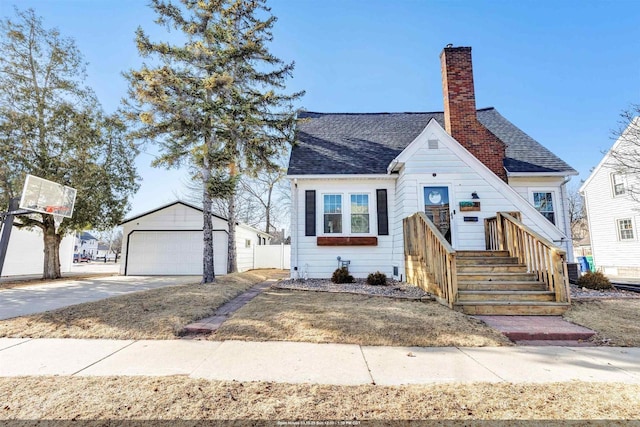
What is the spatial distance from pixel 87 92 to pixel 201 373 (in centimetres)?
1572

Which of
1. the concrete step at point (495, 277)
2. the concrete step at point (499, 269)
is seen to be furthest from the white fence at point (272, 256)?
the concrete step at point (495, 277)

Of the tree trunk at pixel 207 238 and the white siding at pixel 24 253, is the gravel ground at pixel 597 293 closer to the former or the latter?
the tree trunk at pixel 207 238

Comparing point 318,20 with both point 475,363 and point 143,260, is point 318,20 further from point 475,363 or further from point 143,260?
point 143,260

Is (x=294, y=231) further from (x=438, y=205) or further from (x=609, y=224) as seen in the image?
(x=609, y=224)

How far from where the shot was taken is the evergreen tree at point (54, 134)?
38.8ft

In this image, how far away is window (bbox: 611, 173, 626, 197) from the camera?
1588 centimetres

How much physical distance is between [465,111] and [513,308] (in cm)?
669

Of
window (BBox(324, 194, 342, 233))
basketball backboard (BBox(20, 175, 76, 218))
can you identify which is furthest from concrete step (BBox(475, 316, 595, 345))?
basketball backboard (BBox(20, 175, 76, 218))

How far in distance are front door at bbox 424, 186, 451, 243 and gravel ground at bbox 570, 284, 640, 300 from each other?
3.37 metres

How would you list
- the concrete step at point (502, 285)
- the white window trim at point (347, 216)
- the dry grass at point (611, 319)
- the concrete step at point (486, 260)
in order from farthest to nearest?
the white window trim at point (347, 216) → the concrete step at point (486, 260) → the concrete step at point (502, 285) → the dry grass at point (611, 319)

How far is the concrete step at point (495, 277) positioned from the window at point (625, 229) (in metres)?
14.8

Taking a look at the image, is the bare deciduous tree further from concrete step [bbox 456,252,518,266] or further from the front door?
concrete step [bbox 456,252,518,266]

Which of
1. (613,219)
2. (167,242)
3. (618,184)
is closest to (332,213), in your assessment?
(167,242)

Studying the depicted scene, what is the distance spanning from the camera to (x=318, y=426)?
85.4 inches
